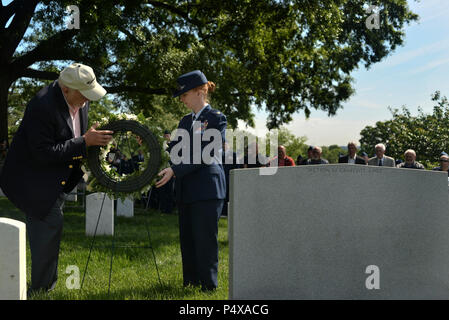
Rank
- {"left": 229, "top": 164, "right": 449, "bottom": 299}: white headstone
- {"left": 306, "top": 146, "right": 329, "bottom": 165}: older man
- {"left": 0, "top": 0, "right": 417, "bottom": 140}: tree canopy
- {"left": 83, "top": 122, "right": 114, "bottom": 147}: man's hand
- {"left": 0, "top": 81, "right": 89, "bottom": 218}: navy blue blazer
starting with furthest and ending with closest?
{"left": 0, "top": 0, "right": 417, "bottom": 140}: tree canopy
{"left": 306, "top": 146, "right": 329, "bottom": 165}: older man
{"left": 83, "top": 122, "right": 114, "bottom": 147}: man's hand
{"left": 0, "top": 81, "right": 89, "bottom": 218}: navy blue blazer
{"left": 229, "top": 164, "right": 449, "bottom": 299}: white headstone

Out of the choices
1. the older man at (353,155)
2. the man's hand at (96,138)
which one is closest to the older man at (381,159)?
the older man at (353,155)

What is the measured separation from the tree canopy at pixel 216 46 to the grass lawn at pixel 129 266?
6.62 metres

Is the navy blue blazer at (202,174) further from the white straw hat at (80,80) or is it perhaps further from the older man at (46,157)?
the white straw hat at (80,80)

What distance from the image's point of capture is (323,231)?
A: 363 centimetres

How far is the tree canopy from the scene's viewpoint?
1442 cm

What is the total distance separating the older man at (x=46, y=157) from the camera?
4.00 m

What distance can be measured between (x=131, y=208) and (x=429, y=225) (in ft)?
29.6

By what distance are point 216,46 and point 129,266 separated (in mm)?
13177

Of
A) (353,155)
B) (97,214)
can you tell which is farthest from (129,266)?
(353,155)

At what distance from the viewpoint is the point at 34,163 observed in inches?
161

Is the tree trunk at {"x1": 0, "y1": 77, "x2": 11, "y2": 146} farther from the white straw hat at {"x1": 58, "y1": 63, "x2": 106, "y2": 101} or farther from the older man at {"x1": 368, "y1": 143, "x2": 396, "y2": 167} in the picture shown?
the white straw hat at {"x1": 58, "y1": 63, "x2": 106, "y2": 101}

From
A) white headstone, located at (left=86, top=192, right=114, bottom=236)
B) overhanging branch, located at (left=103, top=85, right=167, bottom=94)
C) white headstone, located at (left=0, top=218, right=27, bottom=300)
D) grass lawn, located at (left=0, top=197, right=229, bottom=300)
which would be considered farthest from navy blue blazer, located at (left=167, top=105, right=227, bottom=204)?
overhanging branch, located at (left=103, top=85, right=167, bottom=94)

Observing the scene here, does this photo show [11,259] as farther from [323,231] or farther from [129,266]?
[129,266]

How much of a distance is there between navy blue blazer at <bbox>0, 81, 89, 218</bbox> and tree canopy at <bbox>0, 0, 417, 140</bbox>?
9630mm
